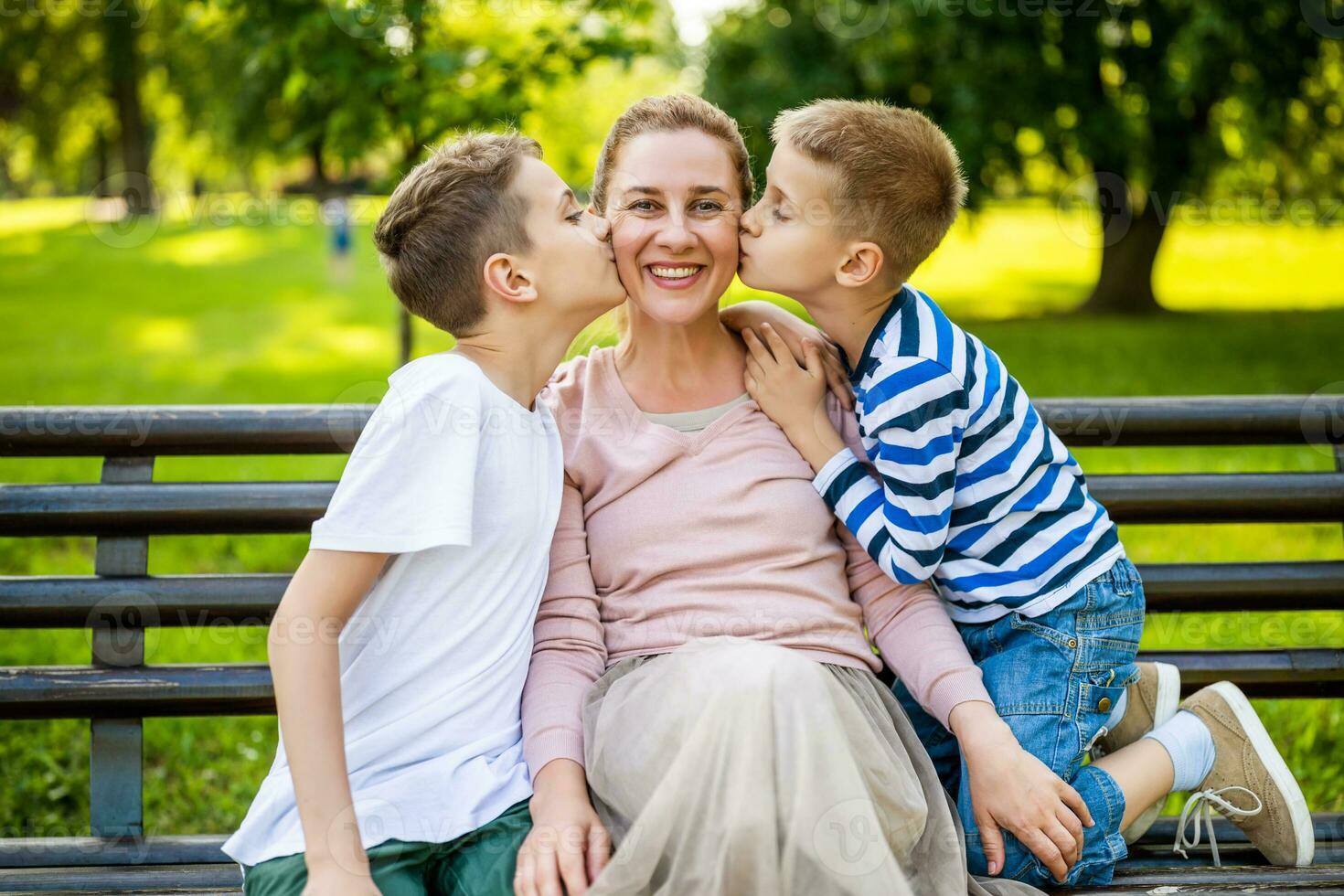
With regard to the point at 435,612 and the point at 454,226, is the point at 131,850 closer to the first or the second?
the point at 435,612

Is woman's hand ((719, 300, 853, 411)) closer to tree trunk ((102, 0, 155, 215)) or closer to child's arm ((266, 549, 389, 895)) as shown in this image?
child's arm ((266, 549, 389, 895))

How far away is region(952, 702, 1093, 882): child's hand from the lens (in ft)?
7.19

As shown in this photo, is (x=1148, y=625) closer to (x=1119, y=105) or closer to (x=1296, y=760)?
(x=1296, y=760)

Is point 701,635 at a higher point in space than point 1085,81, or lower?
lower

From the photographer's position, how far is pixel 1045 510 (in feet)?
7.91

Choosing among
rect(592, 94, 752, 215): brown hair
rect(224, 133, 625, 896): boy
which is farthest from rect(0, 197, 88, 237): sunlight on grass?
rect(224, 133, 625, 896): boy

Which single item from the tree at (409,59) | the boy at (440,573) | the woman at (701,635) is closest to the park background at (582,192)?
the tree at (409,59)

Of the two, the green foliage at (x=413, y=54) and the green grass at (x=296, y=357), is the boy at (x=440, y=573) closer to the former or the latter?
the green grass at (x=296, y=357)

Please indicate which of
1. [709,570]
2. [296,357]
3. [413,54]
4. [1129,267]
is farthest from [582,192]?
[1129,267]

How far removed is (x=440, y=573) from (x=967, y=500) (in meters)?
1.04

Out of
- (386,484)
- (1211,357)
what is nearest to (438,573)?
(386,484)

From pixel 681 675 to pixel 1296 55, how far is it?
11.0 metres

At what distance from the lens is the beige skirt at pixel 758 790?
183 centimetres

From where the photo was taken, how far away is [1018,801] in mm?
2203
